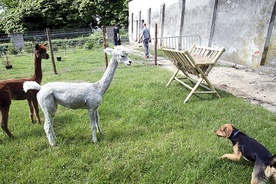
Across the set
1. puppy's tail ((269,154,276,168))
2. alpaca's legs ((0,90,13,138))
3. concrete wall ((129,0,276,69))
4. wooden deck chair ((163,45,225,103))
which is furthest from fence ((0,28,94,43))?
puppy's tail ((269,154,276,168))

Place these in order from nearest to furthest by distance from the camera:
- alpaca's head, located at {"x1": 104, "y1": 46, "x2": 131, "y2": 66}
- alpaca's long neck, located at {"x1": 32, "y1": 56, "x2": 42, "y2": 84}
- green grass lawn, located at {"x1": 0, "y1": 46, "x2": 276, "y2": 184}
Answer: green grass lawn, located at {"x1": 0, "y1": 46, "x2": 276, "y2": 184} < alpaca's head, located at {"x1": 104, "y1": 46, "x2": 131, "y2": 66} < alpaca's long neck, located at {"x1": 32, "y1": 56, "x2": 42, "y2": 84}

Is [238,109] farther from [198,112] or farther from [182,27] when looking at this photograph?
[182,27]

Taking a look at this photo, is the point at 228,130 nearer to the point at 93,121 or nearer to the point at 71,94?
the point at 93,121

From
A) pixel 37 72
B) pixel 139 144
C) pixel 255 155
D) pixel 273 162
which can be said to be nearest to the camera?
pixel 273 162

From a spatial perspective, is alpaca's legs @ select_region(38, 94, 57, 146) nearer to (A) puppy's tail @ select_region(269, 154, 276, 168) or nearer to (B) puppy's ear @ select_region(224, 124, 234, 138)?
(B) puppy's ear @ select_region(224, 124, 234, 138)

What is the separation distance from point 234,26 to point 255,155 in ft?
26.0

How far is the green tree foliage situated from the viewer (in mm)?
28500

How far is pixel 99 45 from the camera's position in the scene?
17.8 m

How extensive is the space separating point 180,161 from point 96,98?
1460 mm

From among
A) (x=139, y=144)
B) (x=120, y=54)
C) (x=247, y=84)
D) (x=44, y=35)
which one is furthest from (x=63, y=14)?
(x=139, y=144)

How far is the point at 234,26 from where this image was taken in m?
8.70

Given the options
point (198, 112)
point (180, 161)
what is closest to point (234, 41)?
point (198, 112)

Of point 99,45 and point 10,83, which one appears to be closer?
point 10,83

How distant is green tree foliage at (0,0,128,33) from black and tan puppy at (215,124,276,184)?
30593 mm
